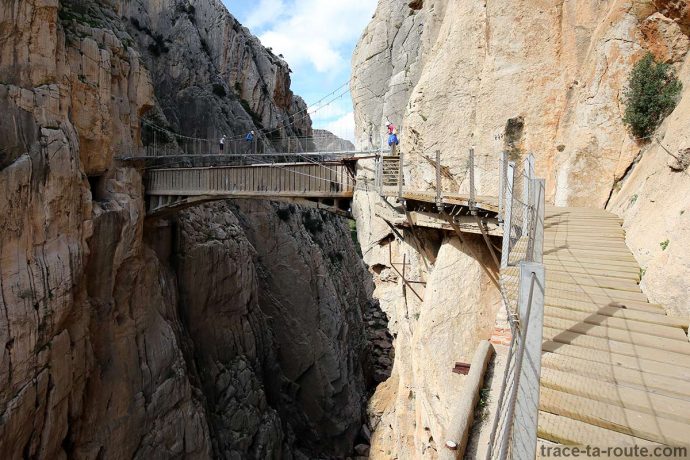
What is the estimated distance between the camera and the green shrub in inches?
265

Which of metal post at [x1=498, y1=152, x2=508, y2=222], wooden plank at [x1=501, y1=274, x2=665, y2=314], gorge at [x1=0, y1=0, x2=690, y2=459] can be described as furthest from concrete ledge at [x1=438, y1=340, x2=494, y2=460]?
metal post at [x1=498, y1=152, x2=508, y2=222]

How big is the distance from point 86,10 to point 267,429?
732 inches

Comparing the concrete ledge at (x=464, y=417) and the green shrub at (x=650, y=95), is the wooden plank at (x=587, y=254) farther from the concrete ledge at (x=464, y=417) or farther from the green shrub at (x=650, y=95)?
the green shrub at (x=650, y=95)

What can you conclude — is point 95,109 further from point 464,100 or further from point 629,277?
point 629,277

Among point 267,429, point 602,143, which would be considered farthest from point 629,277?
point 267,429

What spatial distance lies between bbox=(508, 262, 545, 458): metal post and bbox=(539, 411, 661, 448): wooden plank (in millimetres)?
477

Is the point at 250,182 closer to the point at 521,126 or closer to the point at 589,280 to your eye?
the point at 521,126

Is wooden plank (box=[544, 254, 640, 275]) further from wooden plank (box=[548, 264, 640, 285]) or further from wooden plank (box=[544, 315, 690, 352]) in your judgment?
wooden plank (box=[544, 315, 690, 352])

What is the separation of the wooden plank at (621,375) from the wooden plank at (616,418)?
25cm

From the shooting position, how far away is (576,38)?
8812mm

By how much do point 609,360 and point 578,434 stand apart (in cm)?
81

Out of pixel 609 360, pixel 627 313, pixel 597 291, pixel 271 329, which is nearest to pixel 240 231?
pixel 271 329

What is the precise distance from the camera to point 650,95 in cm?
688

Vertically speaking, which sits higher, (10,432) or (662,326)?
(662,326)
